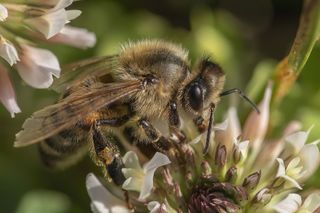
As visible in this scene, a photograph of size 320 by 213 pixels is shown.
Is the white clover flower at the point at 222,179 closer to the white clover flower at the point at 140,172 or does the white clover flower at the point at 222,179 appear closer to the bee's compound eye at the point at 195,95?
the white clover flower at the point at 140,172

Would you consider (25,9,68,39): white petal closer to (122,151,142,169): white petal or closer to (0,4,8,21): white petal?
(0,4,8,21): white petal

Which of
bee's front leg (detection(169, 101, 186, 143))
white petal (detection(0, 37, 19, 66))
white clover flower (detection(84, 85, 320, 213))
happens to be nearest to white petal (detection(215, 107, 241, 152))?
white clover flower (detection(84, 85, 320, 213))

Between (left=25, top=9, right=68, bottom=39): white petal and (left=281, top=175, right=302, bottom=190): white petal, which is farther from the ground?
(left=25, top=9, right=68, bottom=39): white petal

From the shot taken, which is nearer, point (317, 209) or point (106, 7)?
point (317, 209)

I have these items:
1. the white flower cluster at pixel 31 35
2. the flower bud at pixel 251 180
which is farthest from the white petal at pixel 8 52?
the flower bud at pixel 251 180

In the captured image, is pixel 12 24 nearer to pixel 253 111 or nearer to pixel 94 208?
pixel 94 208

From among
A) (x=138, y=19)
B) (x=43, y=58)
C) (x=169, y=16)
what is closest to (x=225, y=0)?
(x=169, y=16)
